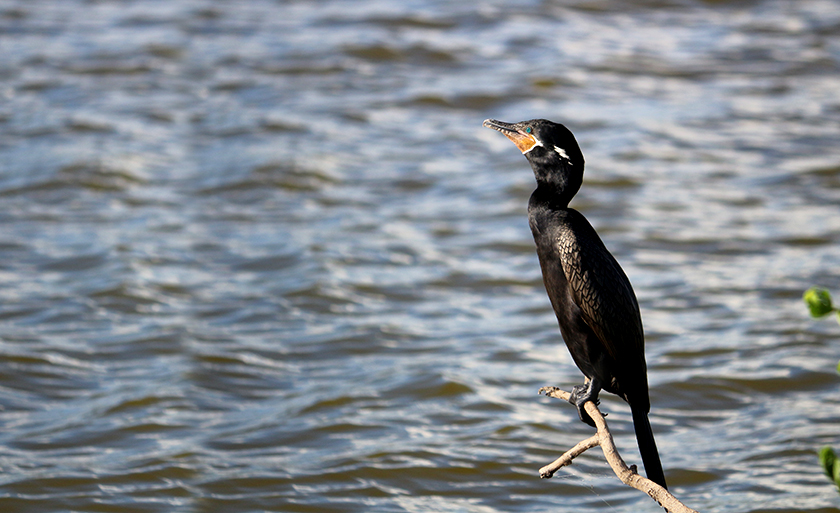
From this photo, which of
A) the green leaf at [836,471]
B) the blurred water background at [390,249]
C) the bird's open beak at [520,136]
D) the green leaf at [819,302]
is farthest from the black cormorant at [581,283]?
the blurred water background at [390,249]

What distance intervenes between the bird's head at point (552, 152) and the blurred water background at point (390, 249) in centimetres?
295

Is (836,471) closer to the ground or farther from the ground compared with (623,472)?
farther from the ground

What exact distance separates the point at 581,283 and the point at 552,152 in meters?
0.41

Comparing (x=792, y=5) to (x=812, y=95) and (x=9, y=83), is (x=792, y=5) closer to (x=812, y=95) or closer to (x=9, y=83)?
(x=812, y=95)

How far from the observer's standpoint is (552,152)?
3.10 metres

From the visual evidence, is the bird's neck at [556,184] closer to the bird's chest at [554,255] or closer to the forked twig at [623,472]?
the bird's chest at [554,255]

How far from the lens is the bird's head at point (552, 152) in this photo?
3.08 m

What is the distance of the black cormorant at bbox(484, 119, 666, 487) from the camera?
3.10 meters

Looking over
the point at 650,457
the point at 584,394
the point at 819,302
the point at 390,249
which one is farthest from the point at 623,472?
the point at 390,249

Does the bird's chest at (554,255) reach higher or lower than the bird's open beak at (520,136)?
lower

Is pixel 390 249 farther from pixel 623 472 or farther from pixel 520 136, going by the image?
pixel 623 472

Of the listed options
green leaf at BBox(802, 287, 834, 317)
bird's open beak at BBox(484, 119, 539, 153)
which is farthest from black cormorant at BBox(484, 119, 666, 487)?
green leaf at BBox(802, 287, 834, 317)

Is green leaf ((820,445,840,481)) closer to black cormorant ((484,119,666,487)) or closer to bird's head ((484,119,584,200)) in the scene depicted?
black cormorant ((484,119,666,487))

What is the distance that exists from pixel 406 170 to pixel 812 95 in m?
5.12
